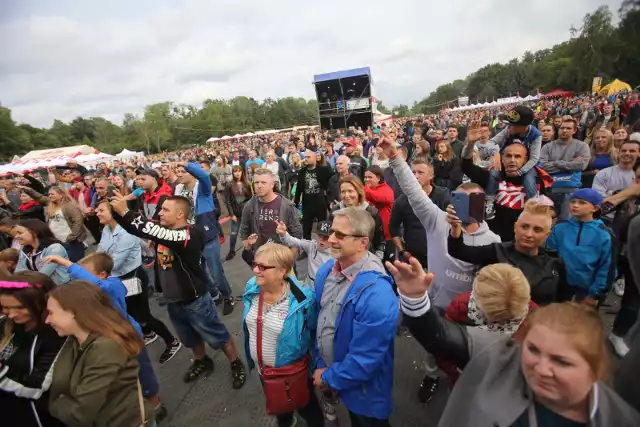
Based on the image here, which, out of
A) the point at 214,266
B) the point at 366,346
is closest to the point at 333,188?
the point at 214,266

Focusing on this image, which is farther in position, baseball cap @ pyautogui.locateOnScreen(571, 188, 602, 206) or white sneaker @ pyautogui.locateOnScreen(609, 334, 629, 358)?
white sneaker @ pyautogui.locateOnScreen(609, 334, 629, 358)

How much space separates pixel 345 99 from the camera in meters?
23.0

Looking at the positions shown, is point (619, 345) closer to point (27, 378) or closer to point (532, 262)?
point (532, 262)

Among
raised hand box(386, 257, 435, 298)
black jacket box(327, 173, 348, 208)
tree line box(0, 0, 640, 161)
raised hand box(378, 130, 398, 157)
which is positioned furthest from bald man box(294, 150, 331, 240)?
tree line box(0, 0, 640, 161)

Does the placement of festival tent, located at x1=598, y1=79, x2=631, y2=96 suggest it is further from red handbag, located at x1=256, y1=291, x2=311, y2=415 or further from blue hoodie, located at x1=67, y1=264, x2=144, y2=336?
blue hoodie, located at x1=67, y1=264, x2=144, y2=336

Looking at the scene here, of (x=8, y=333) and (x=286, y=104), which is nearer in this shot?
(x=8, y=333)

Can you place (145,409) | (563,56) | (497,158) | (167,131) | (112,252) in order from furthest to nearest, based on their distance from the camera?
(167,131), (563,56), (497,158), (112,252), (145,409)

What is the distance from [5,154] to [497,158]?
71.5 m

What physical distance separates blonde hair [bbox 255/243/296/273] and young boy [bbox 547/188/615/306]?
6.88ft

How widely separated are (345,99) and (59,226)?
68.8 feet

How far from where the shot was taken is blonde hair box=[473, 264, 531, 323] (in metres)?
1.63

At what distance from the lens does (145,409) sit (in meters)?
2.07

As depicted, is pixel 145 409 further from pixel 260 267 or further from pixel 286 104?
pixel 286 104

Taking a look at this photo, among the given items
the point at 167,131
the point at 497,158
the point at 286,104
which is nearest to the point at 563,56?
the point at 286,104
